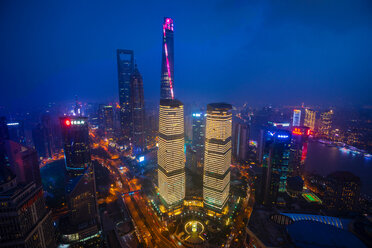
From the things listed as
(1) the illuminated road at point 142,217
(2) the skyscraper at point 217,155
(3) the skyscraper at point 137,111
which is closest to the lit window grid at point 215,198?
(2) the skyscraper at point 217,155

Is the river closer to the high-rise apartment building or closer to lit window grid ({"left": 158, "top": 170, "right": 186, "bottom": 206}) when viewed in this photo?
Result: lit window grid ({"left": 158, "top": 170, "right": 186, "bottom": 206})

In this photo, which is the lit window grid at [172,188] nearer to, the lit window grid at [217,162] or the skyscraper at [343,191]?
the lit window grid at [217,162]

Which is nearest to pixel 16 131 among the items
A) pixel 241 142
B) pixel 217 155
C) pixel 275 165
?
pixel 217 155

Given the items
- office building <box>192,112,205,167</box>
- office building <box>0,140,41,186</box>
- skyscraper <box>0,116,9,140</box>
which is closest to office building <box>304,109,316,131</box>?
office building <box>192,112,205,167</box>

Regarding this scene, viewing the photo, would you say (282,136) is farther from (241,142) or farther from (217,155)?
(241,142)

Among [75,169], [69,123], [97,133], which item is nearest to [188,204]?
[75,169]

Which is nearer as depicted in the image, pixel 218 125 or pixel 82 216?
pixel 82 216

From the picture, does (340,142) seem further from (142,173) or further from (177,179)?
(142,173)
